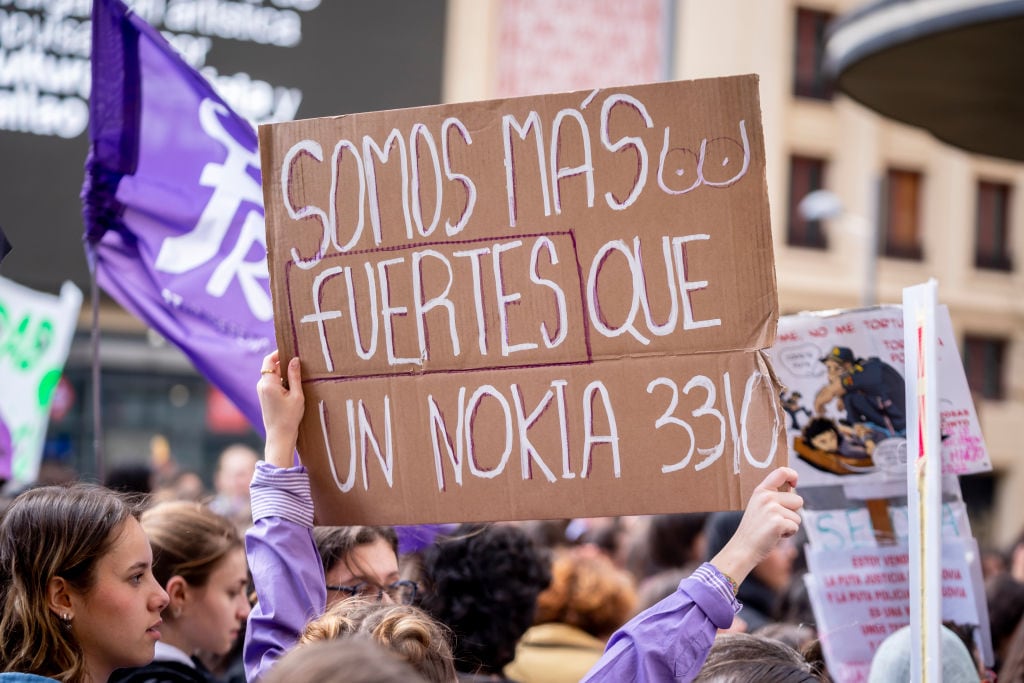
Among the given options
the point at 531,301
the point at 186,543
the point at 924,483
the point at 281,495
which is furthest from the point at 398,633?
the point at 186,543

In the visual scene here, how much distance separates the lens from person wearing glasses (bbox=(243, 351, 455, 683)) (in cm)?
223

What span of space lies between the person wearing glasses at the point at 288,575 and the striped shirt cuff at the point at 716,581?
0.48 meters

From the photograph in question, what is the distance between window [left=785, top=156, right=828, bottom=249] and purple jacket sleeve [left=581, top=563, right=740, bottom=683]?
70.6ft

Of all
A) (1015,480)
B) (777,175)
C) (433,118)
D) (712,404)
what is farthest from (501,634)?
(1015,480)

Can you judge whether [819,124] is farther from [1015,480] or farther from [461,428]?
[461,428]

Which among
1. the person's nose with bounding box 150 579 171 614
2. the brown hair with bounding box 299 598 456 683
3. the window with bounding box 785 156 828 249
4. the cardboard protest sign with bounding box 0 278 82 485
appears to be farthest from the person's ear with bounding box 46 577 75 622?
the window with bounding box 785 156 828 249

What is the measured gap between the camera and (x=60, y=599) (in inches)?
93.4

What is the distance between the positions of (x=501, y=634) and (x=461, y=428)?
871 millimetres

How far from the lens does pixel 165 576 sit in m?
3.19

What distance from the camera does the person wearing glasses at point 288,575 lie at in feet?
7.32

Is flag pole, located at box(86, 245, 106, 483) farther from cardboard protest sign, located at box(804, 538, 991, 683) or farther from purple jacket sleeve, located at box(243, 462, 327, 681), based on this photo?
cardboard protest sign, located at box(804, 538, 991, 683)

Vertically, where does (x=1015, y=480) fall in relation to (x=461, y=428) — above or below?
below

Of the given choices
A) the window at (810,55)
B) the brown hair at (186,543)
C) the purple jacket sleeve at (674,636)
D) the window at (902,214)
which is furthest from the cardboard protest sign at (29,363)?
the window at (902,214)

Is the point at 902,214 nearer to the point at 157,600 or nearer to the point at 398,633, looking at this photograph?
the point at 157,600
